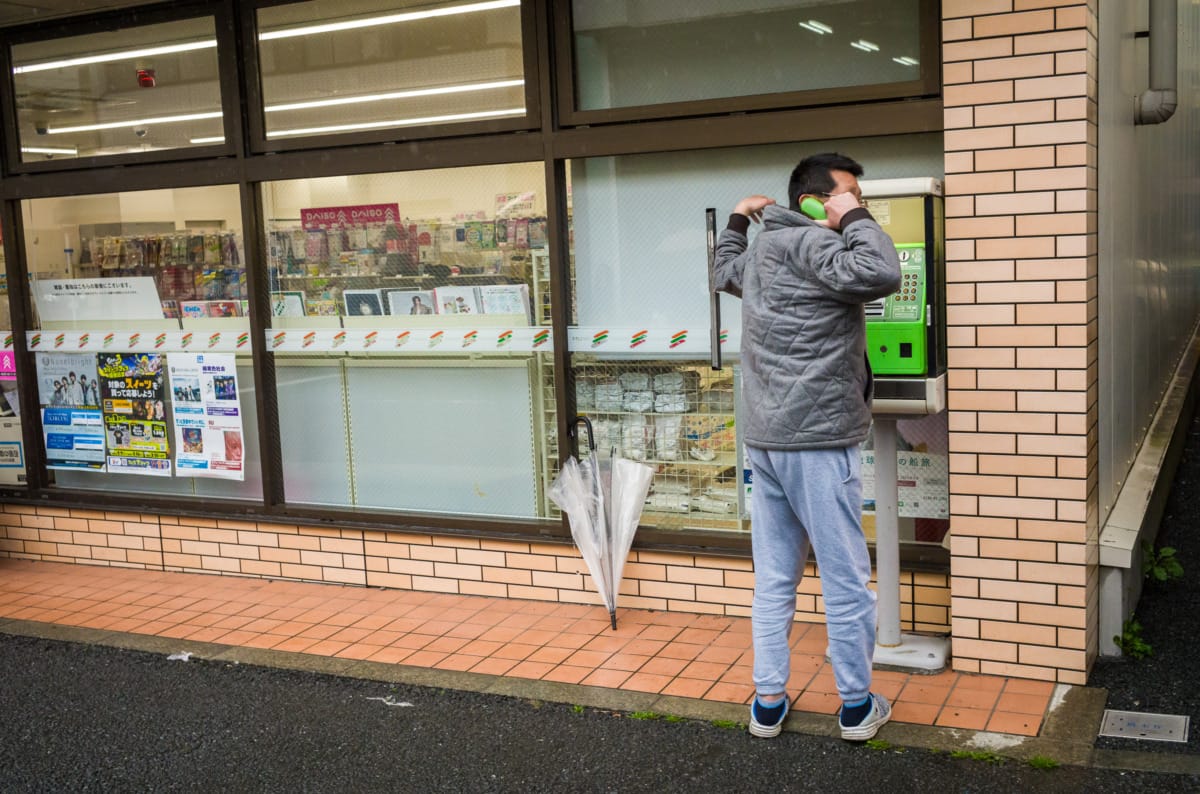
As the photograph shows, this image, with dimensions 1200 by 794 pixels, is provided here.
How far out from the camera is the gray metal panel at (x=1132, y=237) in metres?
4.98

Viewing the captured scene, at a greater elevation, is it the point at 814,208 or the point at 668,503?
the point at 814,208

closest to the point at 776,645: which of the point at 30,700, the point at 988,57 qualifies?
the point at 988,57

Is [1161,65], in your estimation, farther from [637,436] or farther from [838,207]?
[637,436]

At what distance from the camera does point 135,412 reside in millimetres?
7207

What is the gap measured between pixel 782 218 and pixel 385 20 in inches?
117

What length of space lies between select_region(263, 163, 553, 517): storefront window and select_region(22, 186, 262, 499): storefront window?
33 centimetres

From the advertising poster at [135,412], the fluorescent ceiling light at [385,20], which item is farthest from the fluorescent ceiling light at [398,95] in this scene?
the advertising poster at [135,412]

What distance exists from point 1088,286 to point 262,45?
4.26 meters

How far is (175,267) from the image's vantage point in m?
6.99

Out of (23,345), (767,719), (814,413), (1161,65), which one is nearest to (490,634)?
(767,719)

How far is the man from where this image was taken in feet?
Answer: 13.4

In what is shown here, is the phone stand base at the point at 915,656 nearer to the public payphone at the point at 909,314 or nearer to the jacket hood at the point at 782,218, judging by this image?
the public payphone at the point at 909,314

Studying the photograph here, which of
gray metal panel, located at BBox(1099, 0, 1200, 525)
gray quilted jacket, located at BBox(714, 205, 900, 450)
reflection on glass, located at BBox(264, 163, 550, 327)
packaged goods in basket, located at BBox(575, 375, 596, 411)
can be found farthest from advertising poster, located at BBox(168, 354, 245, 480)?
gray metal panel, located at BBox(1099, 0, 1200, 525)

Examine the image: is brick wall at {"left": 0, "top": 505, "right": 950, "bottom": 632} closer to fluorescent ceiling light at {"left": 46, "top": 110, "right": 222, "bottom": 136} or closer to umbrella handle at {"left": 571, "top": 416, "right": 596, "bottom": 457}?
umbrella handle at {"left": 571, "top": 416, "right": 596, "bottom": 457}
